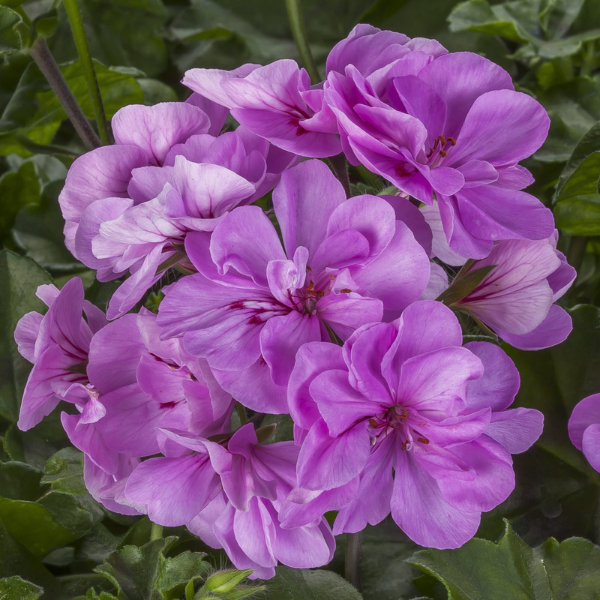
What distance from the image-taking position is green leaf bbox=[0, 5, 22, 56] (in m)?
0.68

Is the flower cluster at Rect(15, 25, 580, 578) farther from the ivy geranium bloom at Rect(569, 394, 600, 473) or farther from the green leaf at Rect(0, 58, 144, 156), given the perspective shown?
the green leaf at Rect(0, 58, 144, 156)

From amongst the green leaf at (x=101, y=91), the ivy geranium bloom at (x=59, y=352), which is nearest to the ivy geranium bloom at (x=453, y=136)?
the ivy geranium bloom at (x=59, y=352)

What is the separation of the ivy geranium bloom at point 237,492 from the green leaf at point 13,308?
1.05 ft

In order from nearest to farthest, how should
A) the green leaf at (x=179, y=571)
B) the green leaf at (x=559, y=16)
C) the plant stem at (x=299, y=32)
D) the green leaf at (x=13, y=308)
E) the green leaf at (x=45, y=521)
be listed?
the green leaf at (x=179, y=571), the green leaf at (x=45, y=521), the green leaf at (x=13, y=308), the plant stem at (x=299, y=32), the green leaf at (x=559, y=16)

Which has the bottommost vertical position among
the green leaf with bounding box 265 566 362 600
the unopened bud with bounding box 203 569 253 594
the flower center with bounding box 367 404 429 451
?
the green leaf with bounding box 265 566 362 600

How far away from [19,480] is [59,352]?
0.23 metres

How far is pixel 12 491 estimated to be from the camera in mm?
687

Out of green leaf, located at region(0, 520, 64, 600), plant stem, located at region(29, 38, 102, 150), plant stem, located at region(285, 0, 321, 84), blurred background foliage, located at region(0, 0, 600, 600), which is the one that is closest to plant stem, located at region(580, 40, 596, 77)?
blurred background foliage, located at region(0, 0, 600, 600)

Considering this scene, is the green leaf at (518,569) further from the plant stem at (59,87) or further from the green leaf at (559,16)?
the green leaf at (559,16)

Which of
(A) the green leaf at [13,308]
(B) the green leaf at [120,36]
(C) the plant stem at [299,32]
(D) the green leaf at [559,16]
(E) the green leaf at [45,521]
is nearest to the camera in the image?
(E) the green leaf at [45,521]

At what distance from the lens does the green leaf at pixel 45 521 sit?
64 cm

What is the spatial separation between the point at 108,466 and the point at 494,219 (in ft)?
0.97

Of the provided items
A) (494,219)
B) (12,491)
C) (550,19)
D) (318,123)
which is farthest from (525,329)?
(550,19)

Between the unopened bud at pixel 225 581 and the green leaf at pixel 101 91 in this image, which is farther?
the green leaf at pixel 101 91
